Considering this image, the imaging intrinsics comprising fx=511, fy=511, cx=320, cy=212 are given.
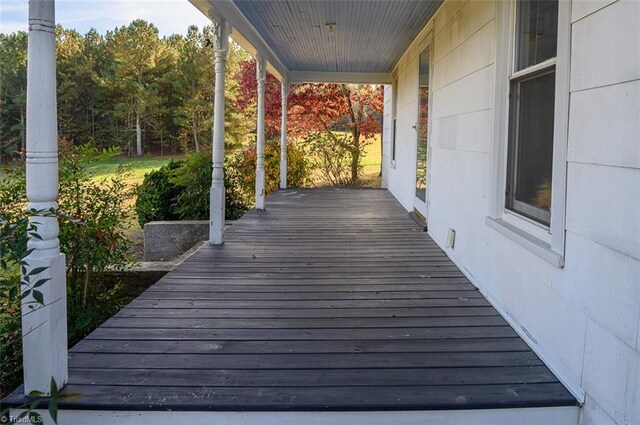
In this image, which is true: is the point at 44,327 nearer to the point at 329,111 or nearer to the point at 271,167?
the point at 271,167

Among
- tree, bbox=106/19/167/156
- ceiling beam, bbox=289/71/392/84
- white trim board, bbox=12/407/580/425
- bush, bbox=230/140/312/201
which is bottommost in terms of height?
white trim board, bbox=12/407/580/425

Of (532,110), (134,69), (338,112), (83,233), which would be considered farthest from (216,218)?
(134,69)

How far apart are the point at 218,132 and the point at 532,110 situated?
3153 millimetres

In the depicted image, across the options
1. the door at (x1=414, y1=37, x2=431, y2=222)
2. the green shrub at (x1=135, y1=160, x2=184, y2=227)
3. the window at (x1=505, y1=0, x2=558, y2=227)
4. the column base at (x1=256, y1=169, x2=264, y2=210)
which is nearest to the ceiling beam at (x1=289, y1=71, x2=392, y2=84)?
the column base at (x1=256, y1=169, x2=264, y2=210)

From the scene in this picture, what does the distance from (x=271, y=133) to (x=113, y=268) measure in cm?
1048

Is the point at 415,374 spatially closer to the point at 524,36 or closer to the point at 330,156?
the point at 524,36

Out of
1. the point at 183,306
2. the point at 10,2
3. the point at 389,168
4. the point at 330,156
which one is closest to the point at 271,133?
the point at 330,156

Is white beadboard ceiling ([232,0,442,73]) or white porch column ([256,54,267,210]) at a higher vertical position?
white beadboard ceiling ([232,0,442,73])

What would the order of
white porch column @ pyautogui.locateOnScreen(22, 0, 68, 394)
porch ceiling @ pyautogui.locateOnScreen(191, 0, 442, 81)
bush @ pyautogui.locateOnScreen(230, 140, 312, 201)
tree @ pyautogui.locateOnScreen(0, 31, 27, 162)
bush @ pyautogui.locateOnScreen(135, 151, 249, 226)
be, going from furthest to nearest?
tree @ pyautogui.locateOnScreen(0, 31, 27, 162) < bush @ pyautogui.locateOnScreen(230, 140, 312, 201) < bush @ pyautogui.locateOnScreen(135, 151, 249, 226) < porch ceiling @ pyautogui.locateOnScreen(191, 0, 442, 81) < white porch column @ pyautogui.locateOnScreen(22, 0, 68, 394)

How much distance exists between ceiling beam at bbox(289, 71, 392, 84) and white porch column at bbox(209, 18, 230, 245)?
521 centimetres

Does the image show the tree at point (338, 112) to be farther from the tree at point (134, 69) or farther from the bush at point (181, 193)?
the tree at point (134, 69)

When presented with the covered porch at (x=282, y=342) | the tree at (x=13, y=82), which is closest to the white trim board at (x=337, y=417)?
the covered porch at (x=282, y=342)

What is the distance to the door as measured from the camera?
18.7ft

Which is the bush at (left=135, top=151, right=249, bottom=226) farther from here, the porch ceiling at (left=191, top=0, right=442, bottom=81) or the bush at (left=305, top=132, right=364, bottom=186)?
the bush at (left=305, top=132, right=364, bottom=186)
